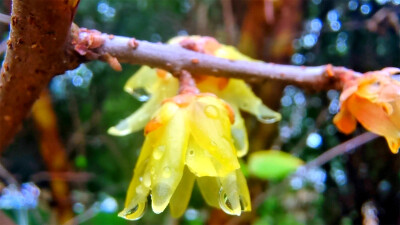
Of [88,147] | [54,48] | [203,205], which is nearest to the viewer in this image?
[54,48]

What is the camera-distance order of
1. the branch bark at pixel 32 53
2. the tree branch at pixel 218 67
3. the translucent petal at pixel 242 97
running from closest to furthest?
1. the branch bark at pixel 32 53
2. the tree branch at pixel 218 67
3. the translucent petal at pixel 242 97

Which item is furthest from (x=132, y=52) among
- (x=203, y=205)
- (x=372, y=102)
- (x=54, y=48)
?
(x=203, y=205)

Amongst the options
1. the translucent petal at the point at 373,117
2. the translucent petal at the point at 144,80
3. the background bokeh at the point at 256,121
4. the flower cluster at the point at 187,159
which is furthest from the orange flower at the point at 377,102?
the background bokeh at the point at 256,121

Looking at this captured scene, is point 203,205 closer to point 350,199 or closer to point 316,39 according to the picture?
point 350,199

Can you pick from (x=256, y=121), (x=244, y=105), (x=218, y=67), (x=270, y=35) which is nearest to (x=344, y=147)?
(x=256, y=121)

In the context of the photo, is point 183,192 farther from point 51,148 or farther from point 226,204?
point 51,148

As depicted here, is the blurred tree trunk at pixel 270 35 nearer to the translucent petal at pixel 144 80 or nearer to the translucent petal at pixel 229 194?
the translucent petal at pixel 144 80
